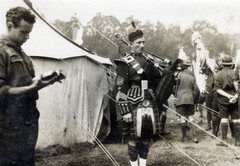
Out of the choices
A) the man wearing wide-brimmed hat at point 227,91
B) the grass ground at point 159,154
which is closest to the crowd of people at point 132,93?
the man wearing wide-brimmed hat at point 227,91

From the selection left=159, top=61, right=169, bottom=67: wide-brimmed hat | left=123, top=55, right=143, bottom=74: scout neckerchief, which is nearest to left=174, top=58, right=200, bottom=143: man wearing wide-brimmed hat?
left=159, top=61, right=169, bottom=67: wide-brimmed hat

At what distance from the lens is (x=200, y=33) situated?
4.08 metres

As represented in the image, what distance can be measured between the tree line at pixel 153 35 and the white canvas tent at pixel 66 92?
0.22m

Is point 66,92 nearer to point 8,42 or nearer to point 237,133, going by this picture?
point 8,42

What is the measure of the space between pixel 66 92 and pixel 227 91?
2.24 m

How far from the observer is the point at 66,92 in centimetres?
394

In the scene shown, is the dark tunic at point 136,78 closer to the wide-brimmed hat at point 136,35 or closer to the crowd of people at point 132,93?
the crowd of people at point 132,93

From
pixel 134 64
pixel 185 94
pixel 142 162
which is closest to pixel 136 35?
pixel 134 64

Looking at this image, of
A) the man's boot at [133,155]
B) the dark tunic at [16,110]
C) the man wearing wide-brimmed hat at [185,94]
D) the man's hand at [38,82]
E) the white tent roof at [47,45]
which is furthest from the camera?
the man wearing wide-brimmed hat at [185,94]

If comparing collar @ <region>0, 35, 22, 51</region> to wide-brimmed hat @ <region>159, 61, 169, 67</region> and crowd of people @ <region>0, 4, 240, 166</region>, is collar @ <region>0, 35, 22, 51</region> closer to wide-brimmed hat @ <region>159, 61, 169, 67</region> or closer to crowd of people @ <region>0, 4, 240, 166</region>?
crowd of people @ <region>0, 4, 240, 166</region>

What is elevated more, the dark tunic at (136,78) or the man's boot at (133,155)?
the dark tunic at (136,78)

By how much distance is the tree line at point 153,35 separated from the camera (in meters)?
3.76

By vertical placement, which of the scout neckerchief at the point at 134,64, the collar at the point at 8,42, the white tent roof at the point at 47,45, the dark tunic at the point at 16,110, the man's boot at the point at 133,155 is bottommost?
the man's boot at the point at 133,155

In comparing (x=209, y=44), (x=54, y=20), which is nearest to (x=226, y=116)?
(x=209, y=44)
